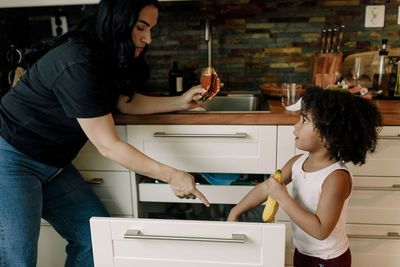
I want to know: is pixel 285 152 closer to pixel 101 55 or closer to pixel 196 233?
pixel 196 233

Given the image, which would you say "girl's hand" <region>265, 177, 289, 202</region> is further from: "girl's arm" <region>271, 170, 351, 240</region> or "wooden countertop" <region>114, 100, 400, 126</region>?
"wooden countertop" <region>114, 100, 400, 126</region>

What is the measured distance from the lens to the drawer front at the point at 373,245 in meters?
1.42

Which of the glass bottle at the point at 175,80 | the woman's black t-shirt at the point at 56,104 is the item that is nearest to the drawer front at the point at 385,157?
the glass bottle at the point at 175,80

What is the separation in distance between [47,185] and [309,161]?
2.86ft

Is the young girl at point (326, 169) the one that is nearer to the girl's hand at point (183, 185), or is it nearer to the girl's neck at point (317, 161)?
the girl's neck at point (317, 161)

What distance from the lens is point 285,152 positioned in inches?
53.2

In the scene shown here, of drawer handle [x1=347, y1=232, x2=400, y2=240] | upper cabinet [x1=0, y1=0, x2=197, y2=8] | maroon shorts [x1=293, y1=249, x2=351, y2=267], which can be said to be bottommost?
drawer handle [x1=347, y1=232, x2=400, y2=240]

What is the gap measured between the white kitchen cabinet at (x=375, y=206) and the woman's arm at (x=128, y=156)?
1.49 feet

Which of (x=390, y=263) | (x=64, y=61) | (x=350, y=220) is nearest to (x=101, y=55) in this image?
(x=64, y=61)

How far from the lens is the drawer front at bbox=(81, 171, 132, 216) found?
1470 millimetres

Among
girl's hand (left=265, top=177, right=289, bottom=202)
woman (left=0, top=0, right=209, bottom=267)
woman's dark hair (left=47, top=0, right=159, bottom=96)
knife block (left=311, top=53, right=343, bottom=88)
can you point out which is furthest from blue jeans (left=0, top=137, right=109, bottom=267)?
knife block (left=311, top=53, right=343, bottom=88)

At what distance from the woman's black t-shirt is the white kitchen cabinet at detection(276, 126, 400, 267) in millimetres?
688

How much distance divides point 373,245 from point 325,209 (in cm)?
64

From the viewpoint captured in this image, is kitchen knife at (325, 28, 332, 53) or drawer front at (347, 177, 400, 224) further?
kitchen knife at (325, 28, 332, 53)
